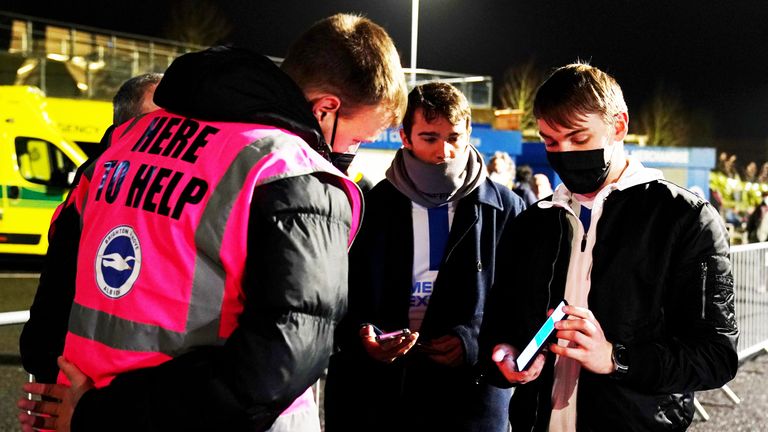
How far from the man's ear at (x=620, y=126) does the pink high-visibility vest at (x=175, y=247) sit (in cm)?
113

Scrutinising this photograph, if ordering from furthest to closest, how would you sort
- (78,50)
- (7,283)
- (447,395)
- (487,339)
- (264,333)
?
(78,50) → (7,283) → (447,395) → (487,339) → (264,333)


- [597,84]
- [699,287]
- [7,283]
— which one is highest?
[597,84]

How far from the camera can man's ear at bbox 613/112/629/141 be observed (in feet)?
7.60

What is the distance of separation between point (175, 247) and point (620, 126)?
4.92ft

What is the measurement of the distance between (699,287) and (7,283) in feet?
36.0

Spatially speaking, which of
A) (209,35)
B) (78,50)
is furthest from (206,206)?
(209,35)

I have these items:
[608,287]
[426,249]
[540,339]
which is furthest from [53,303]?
[426,249]

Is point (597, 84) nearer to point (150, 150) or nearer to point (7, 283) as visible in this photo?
point (150, 150)

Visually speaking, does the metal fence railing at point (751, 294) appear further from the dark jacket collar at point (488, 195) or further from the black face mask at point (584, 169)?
the black face mask at point (584, 169)

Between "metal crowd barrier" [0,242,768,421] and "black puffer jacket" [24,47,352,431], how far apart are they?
239 inches

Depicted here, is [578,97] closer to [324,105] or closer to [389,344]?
[324,105]

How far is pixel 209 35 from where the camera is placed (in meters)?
43.4

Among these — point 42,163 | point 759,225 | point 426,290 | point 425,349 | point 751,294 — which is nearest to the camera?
point 425,349

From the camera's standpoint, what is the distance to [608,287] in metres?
2.09
